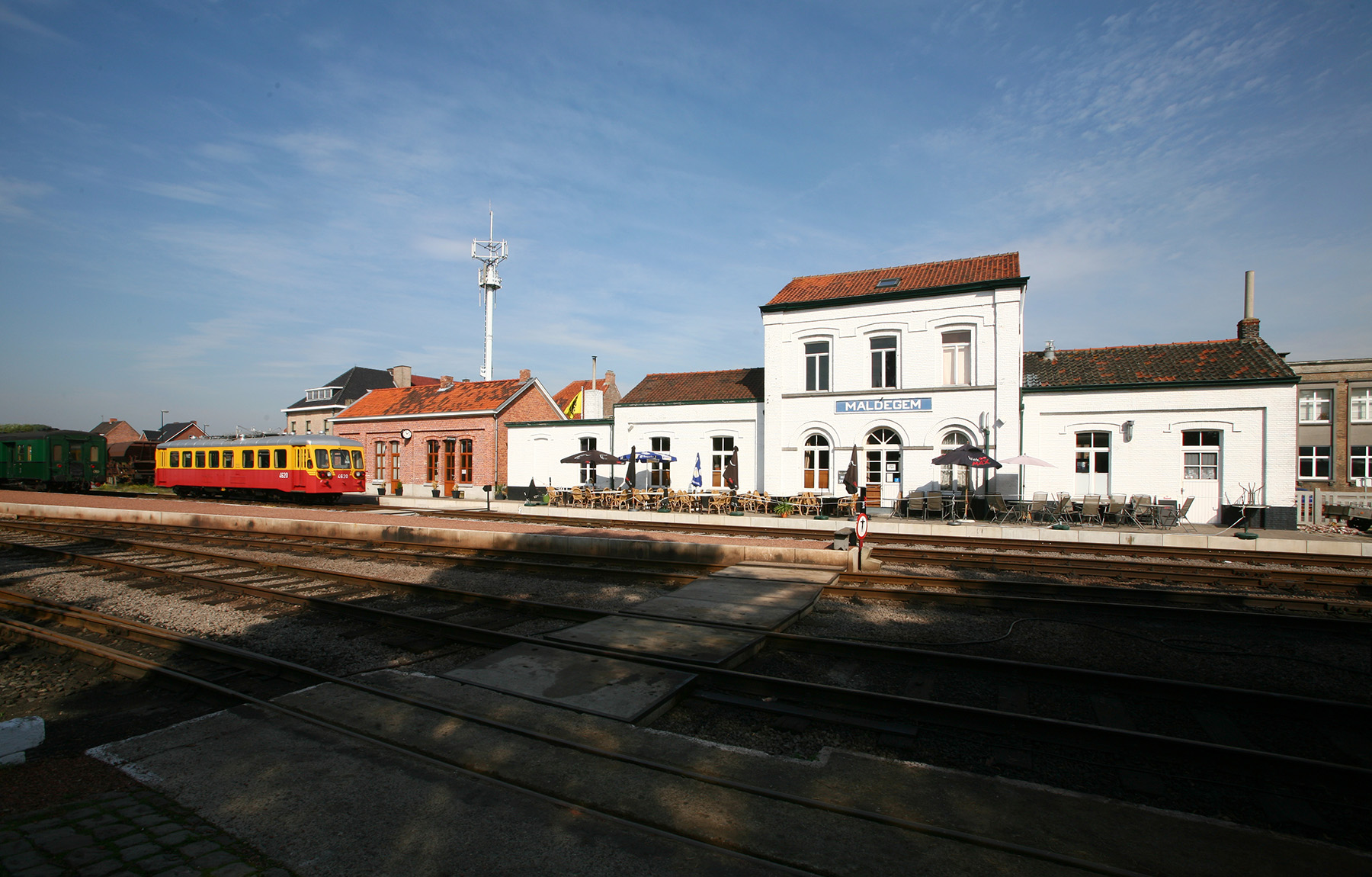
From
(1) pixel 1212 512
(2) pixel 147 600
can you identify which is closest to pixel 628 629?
(2) pixel 147 600

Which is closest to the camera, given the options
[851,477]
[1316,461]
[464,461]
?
[851,477]

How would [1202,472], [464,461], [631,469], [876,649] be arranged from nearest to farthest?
[876,649], [1202,472], [631,469], [464,461]

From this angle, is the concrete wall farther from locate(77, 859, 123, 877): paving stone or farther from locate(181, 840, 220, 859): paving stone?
locate(77, 859, 123, 877): paving stone

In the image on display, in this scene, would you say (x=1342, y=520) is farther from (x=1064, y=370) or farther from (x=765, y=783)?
(x=765, y=783)

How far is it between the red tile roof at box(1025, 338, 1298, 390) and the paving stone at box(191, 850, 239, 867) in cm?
2241

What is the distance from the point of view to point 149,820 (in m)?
3.62

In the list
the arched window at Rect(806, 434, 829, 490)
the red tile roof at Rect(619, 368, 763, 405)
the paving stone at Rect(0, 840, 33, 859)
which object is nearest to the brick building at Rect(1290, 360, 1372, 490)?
the arched window at Rect(806, 434, 829, 490)

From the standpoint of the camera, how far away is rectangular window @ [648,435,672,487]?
85.0 feet

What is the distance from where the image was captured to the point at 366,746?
4500 millimetres

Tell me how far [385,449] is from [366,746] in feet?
104

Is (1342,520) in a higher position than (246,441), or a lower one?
lower

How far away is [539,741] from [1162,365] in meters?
23.1

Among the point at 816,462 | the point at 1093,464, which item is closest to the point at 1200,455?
the point at 1093,464

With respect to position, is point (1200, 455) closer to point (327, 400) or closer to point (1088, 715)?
point (1088, 715)
